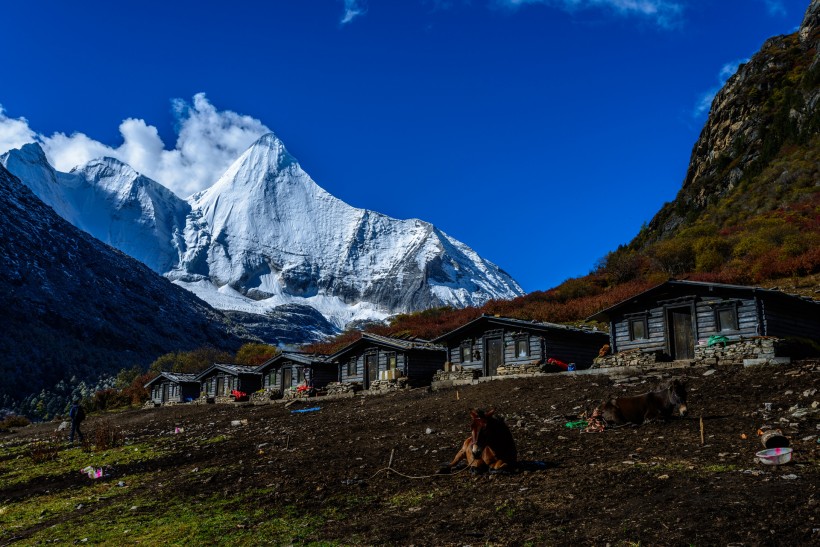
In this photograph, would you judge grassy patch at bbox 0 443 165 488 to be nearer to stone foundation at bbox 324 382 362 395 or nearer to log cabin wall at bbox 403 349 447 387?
stone foundation at bbox 324 382 362 395

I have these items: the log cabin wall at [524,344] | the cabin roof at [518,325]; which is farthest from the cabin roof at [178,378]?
the log cabin wall at [524,344]

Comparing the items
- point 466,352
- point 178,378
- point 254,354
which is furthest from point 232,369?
point 254,354

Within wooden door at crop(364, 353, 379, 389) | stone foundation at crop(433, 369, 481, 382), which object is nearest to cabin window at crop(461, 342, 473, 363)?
stone foundation at crop(433, 369, 481, 382)

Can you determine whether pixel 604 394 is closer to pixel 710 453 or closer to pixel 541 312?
pixel 710 453

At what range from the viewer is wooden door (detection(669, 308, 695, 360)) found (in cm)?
2992

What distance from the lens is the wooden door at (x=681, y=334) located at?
98.2ft

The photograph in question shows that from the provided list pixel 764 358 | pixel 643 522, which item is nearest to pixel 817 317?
pixel 764 358

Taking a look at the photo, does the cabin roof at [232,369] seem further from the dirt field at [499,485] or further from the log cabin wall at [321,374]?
the dirt field at [499,485]

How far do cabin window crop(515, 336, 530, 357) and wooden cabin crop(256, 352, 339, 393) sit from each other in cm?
1746

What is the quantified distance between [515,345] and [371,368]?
12.6 metres

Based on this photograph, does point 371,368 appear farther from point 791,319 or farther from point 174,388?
point 174,388

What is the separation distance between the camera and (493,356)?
38.9 metres

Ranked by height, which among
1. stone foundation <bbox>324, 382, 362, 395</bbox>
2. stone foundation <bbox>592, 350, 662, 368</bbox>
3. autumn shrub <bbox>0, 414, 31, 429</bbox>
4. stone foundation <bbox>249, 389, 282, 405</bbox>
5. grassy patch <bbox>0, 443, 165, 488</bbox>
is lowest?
autumn shrub <bbox>0, 414, 31, 429</bbox>

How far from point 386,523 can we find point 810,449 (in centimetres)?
805
